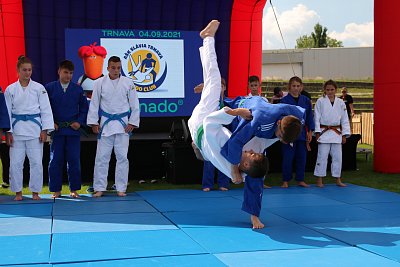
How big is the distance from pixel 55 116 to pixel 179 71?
3.42m

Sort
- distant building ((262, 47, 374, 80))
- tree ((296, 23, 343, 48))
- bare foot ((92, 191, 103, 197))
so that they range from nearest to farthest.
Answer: bare foot ((92, 191, 103, 197)), distant building ((262, 47, 374, 80)), tree ((296, 23, 343, 48))

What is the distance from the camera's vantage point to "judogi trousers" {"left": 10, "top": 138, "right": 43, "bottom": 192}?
5.48m

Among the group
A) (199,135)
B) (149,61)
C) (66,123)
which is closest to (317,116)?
(199,135)

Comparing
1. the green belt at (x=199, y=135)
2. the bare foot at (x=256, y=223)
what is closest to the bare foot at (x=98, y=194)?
the green belt at (x=199, y=135)

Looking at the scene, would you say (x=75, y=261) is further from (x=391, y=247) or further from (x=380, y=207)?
(x=380, y=207)

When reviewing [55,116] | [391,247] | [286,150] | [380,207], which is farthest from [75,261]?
[286,150]

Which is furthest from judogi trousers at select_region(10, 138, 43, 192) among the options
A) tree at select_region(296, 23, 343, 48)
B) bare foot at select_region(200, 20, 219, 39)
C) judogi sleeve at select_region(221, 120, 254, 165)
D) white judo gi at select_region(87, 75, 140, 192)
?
tree at select_region(296, 23, 343, 48)

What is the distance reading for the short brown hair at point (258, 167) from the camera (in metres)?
3.89

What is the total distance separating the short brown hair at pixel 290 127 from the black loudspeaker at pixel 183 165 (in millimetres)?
3240

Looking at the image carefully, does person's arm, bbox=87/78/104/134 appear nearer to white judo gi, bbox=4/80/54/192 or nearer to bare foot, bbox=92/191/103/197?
white judo gi, bbox=4/80/54/192

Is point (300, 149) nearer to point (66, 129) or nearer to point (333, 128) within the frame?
point (333, 128)

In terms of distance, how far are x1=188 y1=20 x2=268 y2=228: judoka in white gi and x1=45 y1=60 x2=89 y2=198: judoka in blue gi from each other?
1.77 meters

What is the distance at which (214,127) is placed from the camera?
414cm

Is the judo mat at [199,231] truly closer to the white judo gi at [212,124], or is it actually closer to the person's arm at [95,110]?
the white judo gi at [212,124]
